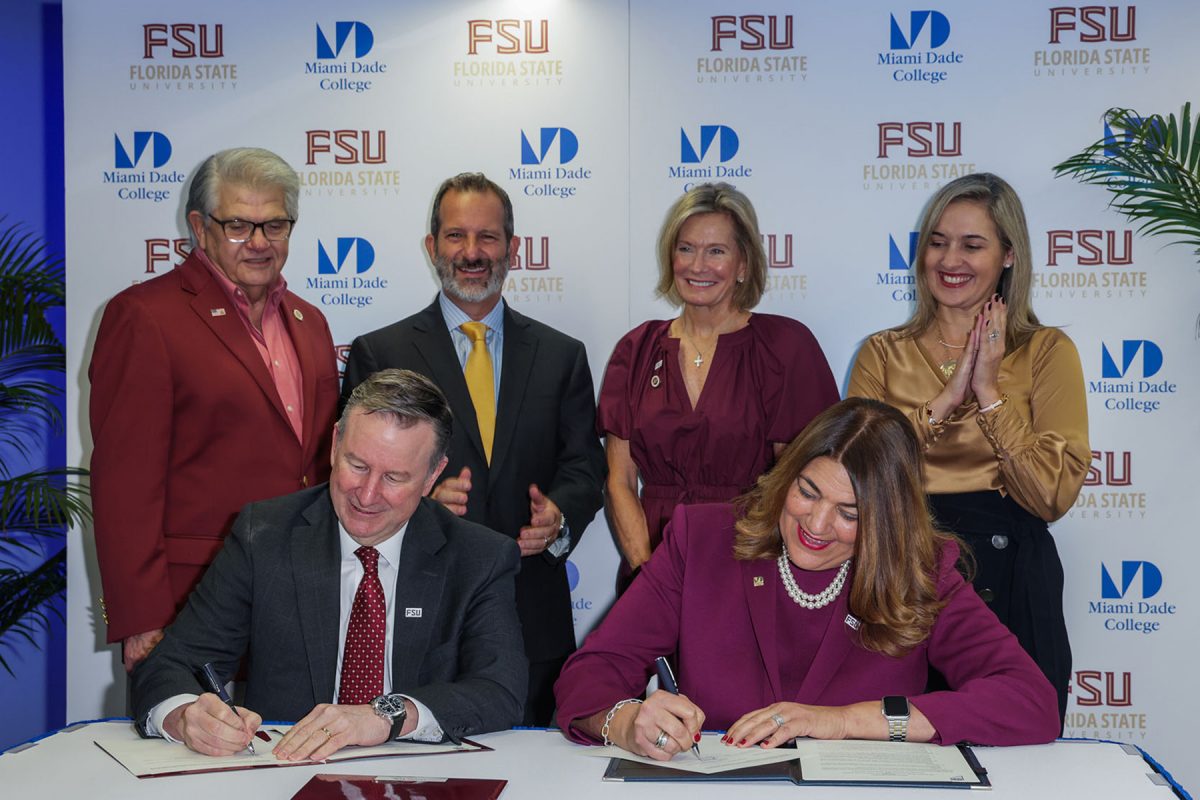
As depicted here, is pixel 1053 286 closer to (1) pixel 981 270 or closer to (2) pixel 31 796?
(1) pixel 981 270

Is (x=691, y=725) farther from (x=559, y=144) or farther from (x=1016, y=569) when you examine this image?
(x=559, y=144)

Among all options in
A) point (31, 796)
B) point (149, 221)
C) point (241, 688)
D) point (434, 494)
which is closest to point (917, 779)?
point (31, 796)

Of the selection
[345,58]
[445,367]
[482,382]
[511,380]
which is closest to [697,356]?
[511,380]

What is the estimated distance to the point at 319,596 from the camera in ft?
9.11

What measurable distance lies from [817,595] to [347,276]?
8.94 ft

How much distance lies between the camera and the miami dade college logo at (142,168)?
4859 millimetres

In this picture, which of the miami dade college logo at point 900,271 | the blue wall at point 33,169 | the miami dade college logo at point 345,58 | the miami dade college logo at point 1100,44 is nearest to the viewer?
the miami dade college logo at point 1100,44

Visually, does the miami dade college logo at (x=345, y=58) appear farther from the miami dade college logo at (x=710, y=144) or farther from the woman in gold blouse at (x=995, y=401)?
the woman in gold blouse at (x=995, y=401)

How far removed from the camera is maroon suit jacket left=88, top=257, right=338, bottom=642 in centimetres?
348

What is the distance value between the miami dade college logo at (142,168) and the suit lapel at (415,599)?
2624 mm

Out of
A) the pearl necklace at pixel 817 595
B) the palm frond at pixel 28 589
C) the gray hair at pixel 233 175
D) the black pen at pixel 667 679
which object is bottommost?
the palm frond at pixel 28 589

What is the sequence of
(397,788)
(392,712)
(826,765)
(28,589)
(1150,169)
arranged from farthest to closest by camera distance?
(28,589), (1150,169), (392,712), (826,765), (397,788)

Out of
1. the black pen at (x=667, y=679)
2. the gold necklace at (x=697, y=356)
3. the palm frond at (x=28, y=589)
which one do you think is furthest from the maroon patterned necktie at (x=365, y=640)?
the palm frond at (x=28, y=589)

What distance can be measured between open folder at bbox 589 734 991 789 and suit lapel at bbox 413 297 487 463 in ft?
5.49
